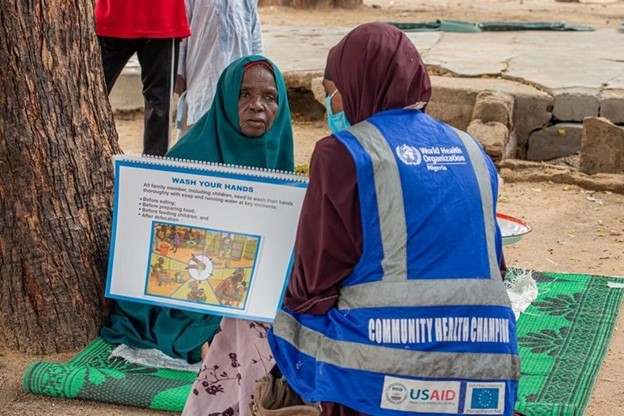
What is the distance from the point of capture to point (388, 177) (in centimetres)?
235

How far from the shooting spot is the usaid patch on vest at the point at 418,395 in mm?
2414

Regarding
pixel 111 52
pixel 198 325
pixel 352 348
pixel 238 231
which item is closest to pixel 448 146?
pixel 352 348

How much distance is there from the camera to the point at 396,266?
93.7 inches

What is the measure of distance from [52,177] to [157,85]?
1.92 metres

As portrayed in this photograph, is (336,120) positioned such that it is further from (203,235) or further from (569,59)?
(569,59)

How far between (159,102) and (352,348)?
364 centimetres

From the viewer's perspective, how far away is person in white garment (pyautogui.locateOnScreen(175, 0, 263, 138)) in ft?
18.5

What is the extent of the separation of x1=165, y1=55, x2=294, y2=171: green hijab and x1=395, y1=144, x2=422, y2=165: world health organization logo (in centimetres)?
150

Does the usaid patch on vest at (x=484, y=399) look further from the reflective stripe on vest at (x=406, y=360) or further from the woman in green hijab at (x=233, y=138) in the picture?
the woman in green hijab at (x=233, y=138)

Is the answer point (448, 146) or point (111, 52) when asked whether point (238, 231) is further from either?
point (111, 52)

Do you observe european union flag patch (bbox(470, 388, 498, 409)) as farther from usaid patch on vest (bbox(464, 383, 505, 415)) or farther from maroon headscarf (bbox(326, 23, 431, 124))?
maroon headscarf (bbox(326, 23, 431, 124))

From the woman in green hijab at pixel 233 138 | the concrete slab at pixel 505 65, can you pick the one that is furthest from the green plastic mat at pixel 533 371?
the concrete slab at pixel 505 65

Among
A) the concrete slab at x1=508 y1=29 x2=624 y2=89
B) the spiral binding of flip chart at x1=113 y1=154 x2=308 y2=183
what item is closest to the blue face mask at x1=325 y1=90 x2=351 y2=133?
the spiral binding of flip chart at x1=113 y1=154 x2=308 y2=183

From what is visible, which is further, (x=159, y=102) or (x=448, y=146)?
(x=159, y=102)
